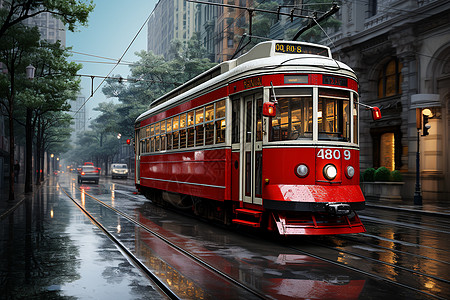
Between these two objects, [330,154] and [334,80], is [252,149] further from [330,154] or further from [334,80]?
[334,80]

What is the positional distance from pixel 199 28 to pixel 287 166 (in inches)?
3122

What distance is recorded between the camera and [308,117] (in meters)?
9.74

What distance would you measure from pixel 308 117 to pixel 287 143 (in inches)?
26.7

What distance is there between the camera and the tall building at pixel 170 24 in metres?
107

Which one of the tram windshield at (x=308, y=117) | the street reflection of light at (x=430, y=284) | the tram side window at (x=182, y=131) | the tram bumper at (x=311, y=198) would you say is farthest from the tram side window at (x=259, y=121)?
the street reflection of light at (x=430, y=284)

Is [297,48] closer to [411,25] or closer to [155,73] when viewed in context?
[411,25]

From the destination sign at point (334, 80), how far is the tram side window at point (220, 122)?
2697 mm

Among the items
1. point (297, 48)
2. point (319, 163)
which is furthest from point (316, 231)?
point (297, 48)

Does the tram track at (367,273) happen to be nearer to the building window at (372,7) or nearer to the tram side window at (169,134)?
the tram side window at (169,134)

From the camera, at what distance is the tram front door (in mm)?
10266

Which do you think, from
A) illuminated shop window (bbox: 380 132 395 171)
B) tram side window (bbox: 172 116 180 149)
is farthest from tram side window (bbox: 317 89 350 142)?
illuminated shop window (bbox: 380 132 395 171)

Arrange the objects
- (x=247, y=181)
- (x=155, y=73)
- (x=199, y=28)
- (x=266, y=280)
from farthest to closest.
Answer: (x=199, y=28) < (x=155, y=73) < (x=247, y=181) < (x=266, y=280)

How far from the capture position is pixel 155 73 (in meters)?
56.1

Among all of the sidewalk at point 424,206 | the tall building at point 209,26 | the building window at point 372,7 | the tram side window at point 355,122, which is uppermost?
the tall building at point 209,26
